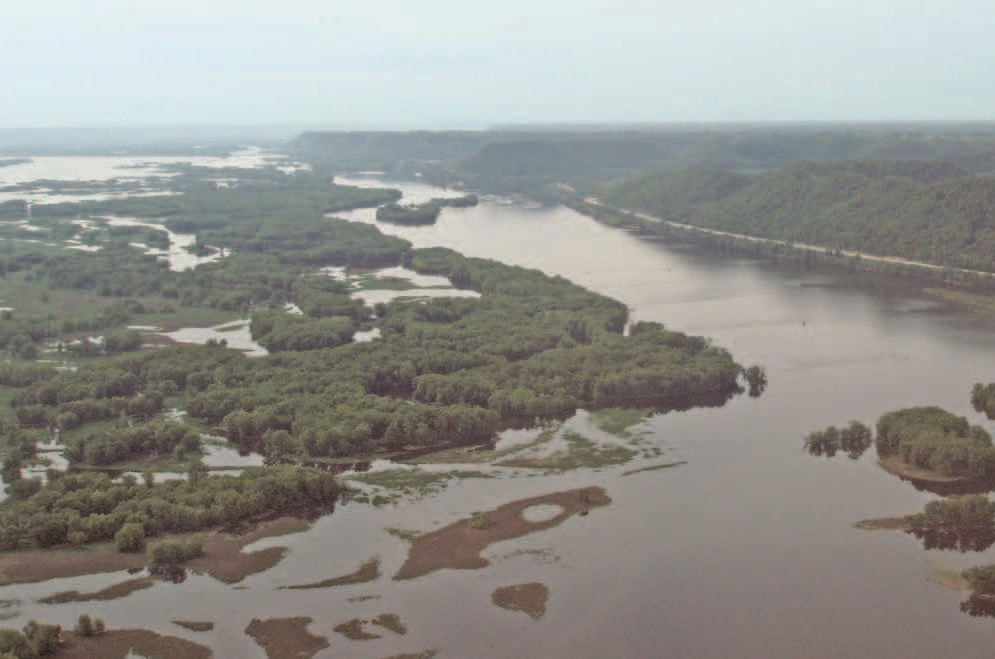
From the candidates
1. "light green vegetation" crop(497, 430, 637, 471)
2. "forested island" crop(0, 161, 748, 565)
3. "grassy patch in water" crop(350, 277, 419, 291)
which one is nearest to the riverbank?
"forested island" crop(0, 161, 748, 565)

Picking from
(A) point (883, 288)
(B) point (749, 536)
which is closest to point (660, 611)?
(B) point (749, 536)

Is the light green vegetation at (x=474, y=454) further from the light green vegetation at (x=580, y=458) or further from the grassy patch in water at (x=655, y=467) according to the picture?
the grassy patch in water at (x=655, y=467)

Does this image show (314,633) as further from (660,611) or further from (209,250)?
(209,250)

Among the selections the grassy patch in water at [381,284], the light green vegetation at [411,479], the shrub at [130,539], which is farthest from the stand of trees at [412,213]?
the shrub at [130,539]

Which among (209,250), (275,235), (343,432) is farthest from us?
(275,235)

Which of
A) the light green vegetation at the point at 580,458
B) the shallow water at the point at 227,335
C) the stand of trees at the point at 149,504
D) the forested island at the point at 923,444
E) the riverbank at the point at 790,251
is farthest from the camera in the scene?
the riverbank at the point at 790,251

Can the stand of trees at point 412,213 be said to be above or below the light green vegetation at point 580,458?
above
